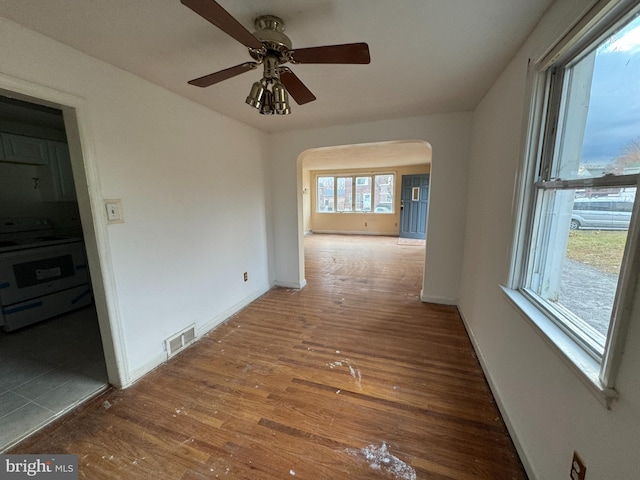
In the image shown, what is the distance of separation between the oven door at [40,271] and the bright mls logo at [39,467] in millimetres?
1850

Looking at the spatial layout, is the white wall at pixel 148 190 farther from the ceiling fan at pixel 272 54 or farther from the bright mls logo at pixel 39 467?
the ceiling fan at pixel 272 54

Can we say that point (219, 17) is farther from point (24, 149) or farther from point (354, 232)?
point (354, 232)

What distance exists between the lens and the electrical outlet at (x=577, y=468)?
2.75ft

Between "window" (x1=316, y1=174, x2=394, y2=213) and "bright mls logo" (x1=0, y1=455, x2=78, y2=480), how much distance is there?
7.60 meters

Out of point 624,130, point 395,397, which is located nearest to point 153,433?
point 395,397

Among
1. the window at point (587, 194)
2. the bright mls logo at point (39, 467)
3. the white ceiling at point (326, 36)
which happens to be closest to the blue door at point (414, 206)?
the white ceiling at point (326, 36)

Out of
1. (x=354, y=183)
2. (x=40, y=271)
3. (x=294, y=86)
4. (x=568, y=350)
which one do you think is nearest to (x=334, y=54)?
(x=294, y=86)

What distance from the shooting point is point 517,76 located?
1532mm

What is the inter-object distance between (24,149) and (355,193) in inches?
272

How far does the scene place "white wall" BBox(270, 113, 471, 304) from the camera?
2721 millimetres

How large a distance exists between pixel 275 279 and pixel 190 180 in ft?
6.36

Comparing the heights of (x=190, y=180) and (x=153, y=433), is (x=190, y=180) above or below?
above

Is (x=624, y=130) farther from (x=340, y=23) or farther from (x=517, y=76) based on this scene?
(x=340, y=23)

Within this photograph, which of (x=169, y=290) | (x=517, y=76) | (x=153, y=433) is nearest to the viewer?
(x=153, y=433)
